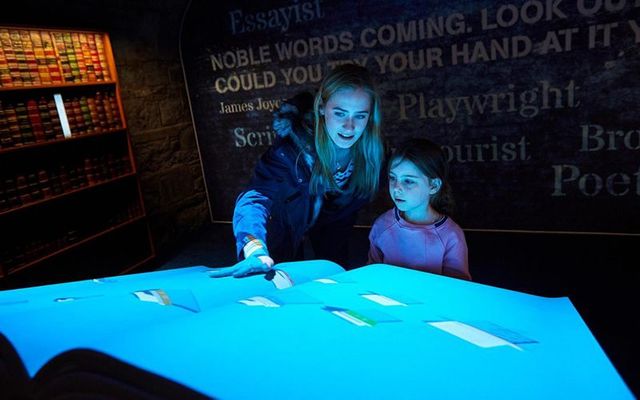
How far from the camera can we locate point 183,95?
4.18 meters

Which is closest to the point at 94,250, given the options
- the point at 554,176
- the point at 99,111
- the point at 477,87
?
the point at 99,111

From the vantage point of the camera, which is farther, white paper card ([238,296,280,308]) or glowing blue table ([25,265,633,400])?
white paper card ([238,296,280,308])

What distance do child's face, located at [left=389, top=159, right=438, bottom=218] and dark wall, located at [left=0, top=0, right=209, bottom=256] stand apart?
8.72 feet

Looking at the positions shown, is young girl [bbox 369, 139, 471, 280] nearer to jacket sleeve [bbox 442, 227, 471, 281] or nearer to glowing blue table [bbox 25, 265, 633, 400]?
jacket sleeve [bbox 442, 227, 471, 281]

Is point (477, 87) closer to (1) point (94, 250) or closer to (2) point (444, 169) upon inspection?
(2) point (444, 169)

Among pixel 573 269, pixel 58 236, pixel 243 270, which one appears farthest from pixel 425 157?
pixel 58 236

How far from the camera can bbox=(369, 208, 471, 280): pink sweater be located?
52.7 inches

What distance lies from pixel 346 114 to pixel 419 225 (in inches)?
18.3

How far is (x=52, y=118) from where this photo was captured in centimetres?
284

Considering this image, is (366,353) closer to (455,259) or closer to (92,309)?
(92,309)

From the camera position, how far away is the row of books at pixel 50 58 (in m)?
2.58

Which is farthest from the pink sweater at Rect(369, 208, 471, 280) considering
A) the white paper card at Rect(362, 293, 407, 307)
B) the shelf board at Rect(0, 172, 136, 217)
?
the shelf board at Rect(0, 172, 136, 217)

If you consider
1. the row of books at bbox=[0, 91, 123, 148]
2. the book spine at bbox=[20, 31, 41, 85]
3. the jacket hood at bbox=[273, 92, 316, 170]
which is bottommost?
the jacket hood at bbox=[273, 92, 316, 170]

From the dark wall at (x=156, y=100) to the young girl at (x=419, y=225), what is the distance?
2.68 m
